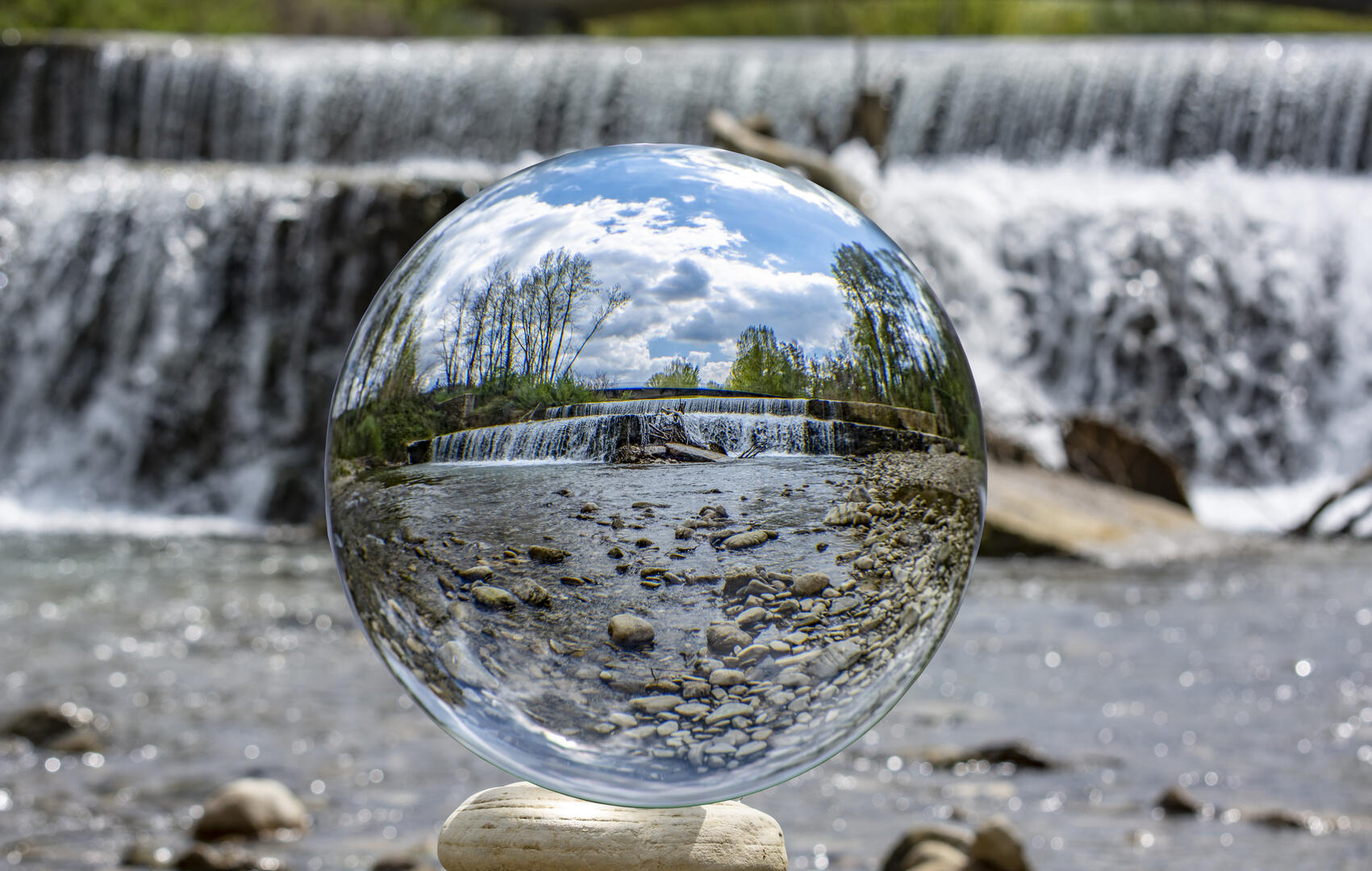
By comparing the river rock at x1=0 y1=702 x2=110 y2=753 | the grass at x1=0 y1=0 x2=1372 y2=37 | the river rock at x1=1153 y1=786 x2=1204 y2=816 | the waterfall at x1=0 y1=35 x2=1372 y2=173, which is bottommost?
the river rock at x1=0 y1=702 x2=110 y2=753

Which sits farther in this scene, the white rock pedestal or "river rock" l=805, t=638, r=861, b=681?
the white rock pedestal

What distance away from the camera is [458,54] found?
851 inches

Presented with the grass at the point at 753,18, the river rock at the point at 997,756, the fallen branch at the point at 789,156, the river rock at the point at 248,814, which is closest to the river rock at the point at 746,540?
the river rock at the point at 248,814

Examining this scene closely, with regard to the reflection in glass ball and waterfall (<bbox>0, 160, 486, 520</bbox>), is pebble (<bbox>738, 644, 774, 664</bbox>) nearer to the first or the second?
the reflection in glass ball

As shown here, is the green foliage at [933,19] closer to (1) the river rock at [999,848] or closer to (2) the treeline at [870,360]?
(1) the river rock at [999,848]

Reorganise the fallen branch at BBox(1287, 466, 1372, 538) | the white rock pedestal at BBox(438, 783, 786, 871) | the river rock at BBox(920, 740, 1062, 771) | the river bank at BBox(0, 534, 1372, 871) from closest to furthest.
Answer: the white rock pedestal at BBox(438, 783, 786, 871)
the river bank at BBox(0, 534, 1372, 871)
the river rock at BBox(920, 740, 1062, 771)
the fallen branch at BBox(1287, 466, 1372, 538)

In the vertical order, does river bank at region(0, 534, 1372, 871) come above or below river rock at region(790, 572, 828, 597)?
below

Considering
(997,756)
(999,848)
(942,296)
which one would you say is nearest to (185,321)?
(942,296)

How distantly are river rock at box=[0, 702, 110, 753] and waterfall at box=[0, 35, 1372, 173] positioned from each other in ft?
48.8

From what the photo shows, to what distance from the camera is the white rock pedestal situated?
2.08 meters

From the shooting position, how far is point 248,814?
4.16 meters

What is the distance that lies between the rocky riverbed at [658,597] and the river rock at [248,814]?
247 centimetres

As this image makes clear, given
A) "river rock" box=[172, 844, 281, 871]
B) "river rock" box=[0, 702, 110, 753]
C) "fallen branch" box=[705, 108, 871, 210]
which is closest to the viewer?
"river rock" box=[172, 844, 281, 871]

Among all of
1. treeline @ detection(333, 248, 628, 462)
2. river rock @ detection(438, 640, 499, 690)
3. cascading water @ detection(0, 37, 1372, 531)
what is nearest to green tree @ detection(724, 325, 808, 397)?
treeline @ detection(333, 248, 628, 462)
